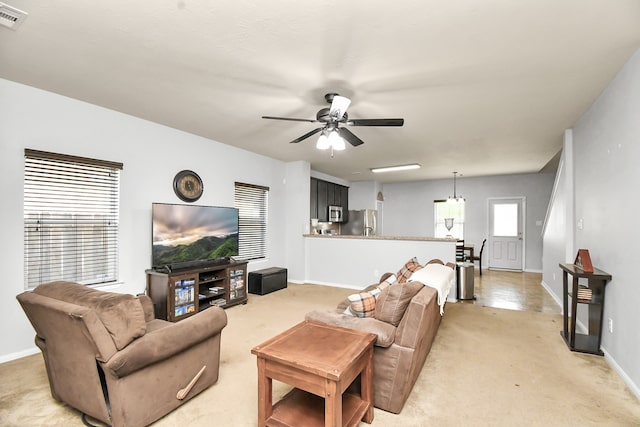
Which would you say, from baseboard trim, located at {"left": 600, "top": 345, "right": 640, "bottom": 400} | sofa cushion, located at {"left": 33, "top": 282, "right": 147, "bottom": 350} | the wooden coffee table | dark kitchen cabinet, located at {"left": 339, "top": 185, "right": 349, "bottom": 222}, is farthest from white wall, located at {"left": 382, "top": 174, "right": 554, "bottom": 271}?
sofa cushion, located at {"left": 33, "top": 282, "right": 147, "bottom": 350}

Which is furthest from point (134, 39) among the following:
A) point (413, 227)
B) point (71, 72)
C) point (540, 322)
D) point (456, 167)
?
point (413, 227)

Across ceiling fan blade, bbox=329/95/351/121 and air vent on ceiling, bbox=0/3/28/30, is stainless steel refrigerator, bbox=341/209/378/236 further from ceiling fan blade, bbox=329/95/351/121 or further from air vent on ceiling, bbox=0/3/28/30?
air vent on ceiling, bbox=0/3/28/30

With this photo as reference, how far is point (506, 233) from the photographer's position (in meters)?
7.92

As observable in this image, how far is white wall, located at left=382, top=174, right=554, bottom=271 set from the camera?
757 cm

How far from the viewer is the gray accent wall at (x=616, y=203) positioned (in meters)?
2.33

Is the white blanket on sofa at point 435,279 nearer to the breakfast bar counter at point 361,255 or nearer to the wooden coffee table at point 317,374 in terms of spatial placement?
the wooden coffee table at point 317,374

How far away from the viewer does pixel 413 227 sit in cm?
908

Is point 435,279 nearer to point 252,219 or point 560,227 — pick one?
point 560,227

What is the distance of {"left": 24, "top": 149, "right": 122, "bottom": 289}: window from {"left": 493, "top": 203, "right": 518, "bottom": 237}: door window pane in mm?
8326

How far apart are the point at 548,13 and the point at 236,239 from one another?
14.1 ft

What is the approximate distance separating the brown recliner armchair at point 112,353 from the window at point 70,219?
1.30 meters

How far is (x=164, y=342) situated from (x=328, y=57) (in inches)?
89.7

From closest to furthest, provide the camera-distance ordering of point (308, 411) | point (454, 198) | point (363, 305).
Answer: point (308, 411), point (363, 305), point (454, 198)

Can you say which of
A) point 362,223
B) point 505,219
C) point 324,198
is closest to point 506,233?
point 505,219
